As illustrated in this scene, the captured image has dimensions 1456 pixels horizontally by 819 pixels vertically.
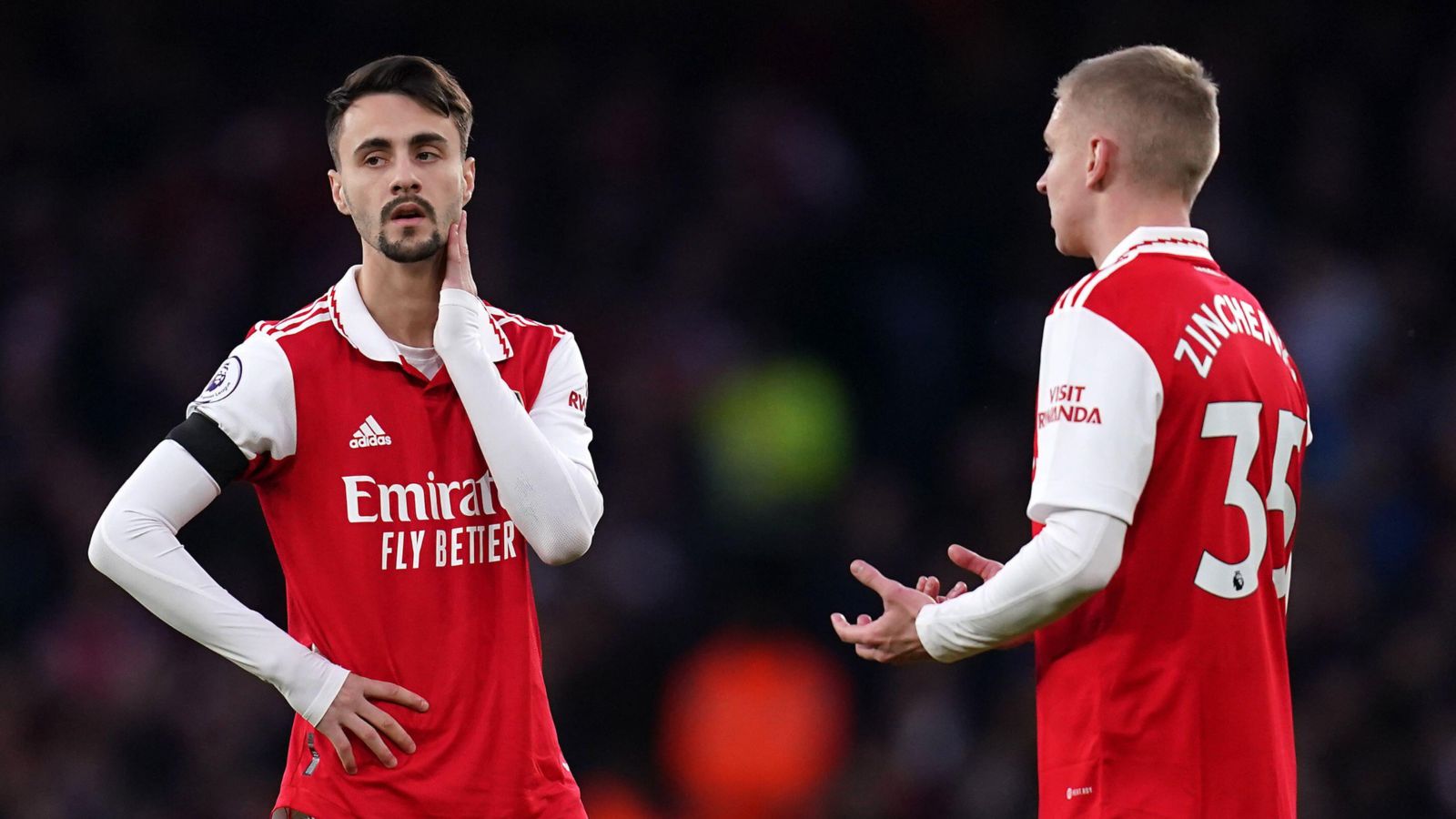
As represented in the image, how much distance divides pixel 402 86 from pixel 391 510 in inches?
34.5

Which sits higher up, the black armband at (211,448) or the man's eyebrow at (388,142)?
the man's eyebrow at (388,142)

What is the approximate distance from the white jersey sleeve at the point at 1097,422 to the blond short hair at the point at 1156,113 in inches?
16.4

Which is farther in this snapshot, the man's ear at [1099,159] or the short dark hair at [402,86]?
the short dark hair at [402,86]

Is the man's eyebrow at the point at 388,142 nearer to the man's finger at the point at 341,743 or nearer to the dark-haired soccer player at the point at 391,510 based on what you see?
the dark-haired soccer player at the point at 391,510

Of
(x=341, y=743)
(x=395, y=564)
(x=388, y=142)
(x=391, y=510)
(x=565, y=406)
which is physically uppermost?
(x=388, y=142)

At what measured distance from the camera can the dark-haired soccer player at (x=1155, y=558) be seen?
9.86 ft

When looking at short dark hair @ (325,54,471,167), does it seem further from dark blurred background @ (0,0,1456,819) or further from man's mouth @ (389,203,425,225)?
dark blurred background @ (0,0,1456,819)

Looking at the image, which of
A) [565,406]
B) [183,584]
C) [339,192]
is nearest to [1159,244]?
[565,406]

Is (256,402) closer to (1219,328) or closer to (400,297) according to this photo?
(400,297)

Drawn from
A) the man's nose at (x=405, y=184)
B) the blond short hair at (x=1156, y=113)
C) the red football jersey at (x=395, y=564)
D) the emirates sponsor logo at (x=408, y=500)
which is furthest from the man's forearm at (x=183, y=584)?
the blond short hair at (x=1156, y=113)

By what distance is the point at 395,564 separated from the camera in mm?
3406

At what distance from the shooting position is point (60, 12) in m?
10.3

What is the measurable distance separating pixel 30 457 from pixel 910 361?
4.48 metres

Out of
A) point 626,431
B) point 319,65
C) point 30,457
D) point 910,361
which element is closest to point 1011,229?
point 910,361
